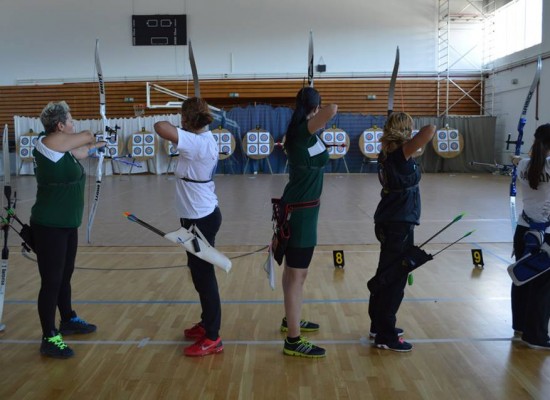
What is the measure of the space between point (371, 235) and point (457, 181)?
7.14 m

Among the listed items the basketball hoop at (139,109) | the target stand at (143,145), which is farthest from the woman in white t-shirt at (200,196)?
the basketball hoop at (139,109)

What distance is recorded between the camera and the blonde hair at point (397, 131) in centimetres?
242

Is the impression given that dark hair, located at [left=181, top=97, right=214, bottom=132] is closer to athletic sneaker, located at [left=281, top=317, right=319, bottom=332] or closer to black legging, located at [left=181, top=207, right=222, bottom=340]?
black legging, located at [left=181, top=207, right=222, bottom=340]

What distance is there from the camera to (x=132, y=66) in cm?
1532

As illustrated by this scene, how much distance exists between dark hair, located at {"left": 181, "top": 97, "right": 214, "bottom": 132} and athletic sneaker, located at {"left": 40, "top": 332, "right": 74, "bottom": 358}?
1189 mm

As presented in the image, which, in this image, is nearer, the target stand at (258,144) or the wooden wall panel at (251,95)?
the target stand at (258,144)

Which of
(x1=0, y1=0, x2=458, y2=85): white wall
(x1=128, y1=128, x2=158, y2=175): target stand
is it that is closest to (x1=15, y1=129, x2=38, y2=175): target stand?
(x1=0, y1=0, x2=458, y2=85): white wall

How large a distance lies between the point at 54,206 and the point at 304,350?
134cm

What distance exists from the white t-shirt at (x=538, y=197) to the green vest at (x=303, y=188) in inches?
39.8

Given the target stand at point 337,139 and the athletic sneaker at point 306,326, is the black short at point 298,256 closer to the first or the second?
the athletic sneaker at point 306,326

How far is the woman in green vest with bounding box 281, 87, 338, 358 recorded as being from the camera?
2.31 metres

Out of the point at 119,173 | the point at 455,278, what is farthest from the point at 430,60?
the point at 455,278

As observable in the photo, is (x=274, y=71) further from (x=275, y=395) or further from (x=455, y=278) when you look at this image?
(x=275, y=395)

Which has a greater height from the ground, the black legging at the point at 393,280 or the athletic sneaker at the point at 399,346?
the black legging at the point at 393,280
